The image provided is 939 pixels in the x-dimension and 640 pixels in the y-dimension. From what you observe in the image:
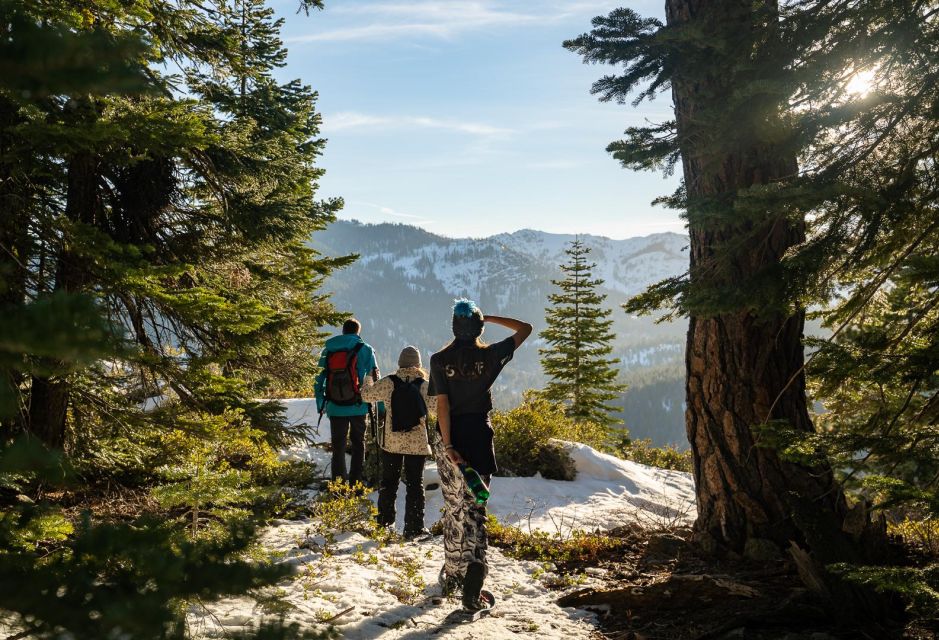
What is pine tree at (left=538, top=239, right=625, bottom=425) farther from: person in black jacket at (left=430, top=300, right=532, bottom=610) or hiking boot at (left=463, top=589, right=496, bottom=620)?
hiking boot at (left=463, top=589, right=496, bottom=620)

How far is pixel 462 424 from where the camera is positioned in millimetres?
4656

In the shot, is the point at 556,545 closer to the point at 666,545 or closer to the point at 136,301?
the point at 666,545

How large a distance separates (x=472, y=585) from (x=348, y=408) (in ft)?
13.4

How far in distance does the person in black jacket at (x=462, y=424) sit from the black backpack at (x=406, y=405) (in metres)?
1.88

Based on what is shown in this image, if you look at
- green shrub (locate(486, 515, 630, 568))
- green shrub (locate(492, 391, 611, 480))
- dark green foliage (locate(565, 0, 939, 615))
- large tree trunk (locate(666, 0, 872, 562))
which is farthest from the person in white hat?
green shrub (locate(492, 391, 611, 480))

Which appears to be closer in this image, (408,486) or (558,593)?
(558,593)

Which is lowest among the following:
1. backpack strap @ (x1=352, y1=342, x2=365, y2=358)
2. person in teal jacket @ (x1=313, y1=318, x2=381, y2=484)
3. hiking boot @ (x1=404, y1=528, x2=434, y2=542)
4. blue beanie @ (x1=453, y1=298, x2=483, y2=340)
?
A: hiking boot @ (x1=404, y1=528, x2=434, y2=542)

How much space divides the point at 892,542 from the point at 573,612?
2699 millimetres

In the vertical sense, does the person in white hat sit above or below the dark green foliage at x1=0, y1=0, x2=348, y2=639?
below

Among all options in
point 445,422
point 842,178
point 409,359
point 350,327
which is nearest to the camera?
point 842,178

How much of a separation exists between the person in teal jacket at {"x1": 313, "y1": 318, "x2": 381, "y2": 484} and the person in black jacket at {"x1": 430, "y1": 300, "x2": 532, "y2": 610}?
134 inches

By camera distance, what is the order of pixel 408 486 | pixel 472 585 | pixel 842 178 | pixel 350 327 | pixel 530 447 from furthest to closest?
pixel 530 447
pixel 350 327
pixel 408 486
pixel 472 585
pixel 842 178

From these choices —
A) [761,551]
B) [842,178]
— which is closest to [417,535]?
[761,551]

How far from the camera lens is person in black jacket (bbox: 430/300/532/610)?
4.54 meters
